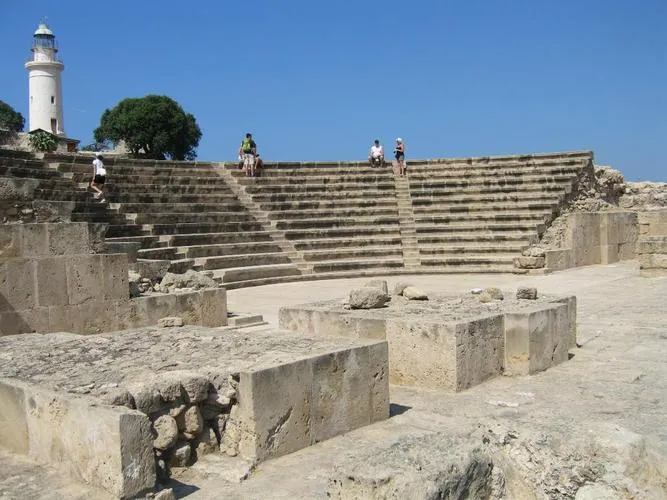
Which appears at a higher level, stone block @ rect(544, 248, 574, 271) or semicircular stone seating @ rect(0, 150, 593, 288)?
semicircular stone seating @ rect(0, 150, 593, 288)

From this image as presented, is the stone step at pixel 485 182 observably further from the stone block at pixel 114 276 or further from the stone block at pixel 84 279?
the stone block at pixel 84 279

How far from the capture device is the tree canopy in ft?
187

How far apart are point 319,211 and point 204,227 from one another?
3.87m

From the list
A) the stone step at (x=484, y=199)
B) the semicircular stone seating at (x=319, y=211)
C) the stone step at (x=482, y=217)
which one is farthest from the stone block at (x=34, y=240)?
the stone step at (x=484, y=199)

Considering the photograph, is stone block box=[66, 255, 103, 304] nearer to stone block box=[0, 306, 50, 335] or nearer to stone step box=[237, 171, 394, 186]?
stone block box=[0, 306, 50, 335]

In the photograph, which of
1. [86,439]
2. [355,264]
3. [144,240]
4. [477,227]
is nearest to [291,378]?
[86,439]

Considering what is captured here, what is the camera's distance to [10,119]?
57750 millimetres

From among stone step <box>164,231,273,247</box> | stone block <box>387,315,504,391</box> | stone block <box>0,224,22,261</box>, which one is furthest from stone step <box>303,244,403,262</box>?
stone block <box>387,315,504,391</box>

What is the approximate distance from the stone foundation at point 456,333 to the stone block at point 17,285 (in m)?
2.85

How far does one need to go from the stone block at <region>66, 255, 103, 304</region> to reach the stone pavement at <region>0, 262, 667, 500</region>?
8.19 feet

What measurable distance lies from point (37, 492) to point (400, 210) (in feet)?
53.3

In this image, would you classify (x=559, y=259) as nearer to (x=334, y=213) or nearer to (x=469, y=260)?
(x=469, y=260)

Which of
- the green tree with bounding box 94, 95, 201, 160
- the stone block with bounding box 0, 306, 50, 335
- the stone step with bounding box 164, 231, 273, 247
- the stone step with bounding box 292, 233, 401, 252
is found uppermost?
the green tree with bounding box 94, 95, 201, 160

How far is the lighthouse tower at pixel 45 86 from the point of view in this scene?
5066cm
